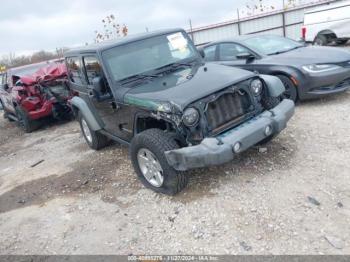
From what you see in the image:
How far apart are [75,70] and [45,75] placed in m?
3.25

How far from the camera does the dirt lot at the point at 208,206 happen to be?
336cm

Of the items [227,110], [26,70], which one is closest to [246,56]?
[227,110]

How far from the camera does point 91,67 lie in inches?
210

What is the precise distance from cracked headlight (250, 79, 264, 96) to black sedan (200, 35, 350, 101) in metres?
1.45

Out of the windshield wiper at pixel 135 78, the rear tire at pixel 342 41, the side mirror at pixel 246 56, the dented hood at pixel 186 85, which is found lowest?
the rear tire at pixel 342 41

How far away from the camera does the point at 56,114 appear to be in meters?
8.95

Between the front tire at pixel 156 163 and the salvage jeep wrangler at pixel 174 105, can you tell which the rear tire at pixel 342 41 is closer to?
the salvage jeep wrangler at pixel 174 105

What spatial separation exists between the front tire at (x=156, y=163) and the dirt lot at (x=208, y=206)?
16 centimetres

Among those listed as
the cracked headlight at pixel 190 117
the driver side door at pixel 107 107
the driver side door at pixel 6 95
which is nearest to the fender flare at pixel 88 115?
the driver side door at pixel 107 107

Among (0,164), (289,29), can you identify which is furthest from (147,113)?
(289,29)

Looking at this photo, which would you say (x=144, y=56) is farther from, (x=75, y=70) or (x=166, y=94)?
(x=75, y=70)

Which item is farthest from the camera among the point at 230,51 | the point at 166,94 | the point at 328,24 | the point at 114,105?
the point at 328,24

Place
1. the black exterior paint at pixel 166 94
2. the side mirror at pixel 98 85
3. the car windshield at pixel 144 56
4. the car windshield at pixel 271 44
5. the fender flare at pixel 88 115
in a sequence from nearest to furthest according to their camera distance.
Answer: the black exterior paint at pixel 166 94
the side mirror at pixel 98 85
the car windshield at pixel 144 56
the fender flare at pixel 88 115
the car windshield at pixel 271 44

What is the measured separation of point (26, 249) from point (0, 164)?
3785mm
